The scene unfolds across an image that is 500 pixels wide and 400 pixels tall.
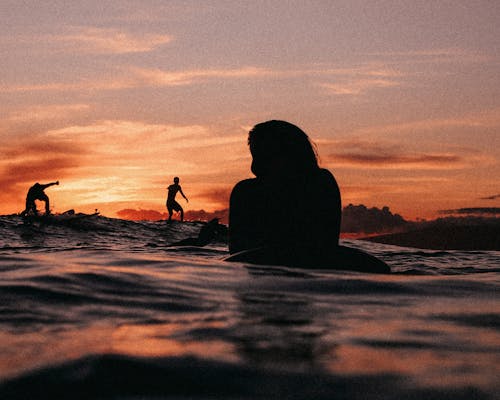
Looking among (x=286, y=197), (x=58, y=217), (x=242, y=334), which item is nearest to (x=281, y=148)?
(x=286, y=197)

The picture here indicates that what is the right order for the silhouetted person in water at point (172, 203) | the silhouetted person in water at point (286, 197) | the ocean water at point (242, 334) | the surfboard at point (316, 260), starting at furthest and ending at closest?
the silhouetted person in water at point (172, 203)
the silhouetted person in water at point (286, 197)
the surfboard at point (316, 260)
the ocean water at point (242, 334)

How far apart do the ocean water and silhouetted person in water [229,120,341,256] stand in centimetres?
50

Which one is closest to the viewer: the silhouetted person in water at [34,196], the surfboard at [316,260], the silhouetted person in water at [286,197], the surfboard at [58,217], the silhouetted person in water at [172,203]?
the surfboard at [316,260]

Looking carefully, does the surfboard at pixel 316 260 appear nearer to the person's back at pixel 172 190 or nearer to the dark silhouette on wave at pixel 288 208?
the dark silhouette on wave at pixel 288 208

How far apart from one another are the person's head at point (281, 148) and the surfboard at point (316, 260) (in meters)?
0.63

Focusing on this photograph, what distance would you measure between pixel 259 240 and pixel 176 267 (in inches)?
29.6

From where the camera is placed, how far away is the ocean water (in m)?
1.62

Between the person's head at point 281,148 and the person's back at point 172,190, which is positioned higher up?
the person's back at point 172,190

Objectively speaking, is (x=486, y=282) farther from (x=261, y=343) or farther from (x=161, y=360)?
(x=161, y=360)

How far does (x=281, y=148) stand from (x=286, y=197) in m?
0.37

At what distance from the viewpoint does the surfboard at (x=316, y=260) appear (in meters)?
4.64

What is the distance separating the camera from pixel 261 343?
209 centimetres

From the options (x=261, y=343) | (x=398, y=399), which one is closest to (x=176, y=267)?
(x=261, y=343)

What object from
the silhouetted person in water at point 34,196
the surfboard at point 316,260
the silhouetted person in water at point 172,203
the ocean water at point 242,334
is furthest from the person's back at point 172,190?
the ocean water at point 242,334
